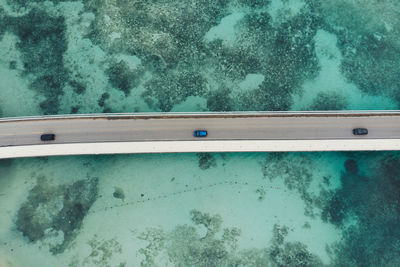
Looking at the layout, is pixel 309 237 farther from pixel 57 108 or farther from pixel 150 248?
pixel 57 108

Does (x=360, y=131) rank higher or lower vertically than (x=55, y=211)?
higher

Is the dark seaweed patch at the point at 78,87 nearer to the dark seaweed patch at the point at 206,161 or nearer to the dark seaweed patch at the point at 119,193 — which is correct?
the dark seaweed patch at the point at 119,193

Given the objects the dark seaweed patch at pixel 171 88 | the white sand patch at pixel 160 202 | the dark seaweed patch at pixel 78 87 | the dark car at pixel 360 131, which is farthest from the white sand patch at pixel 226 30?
the dark car at pixel 360 131

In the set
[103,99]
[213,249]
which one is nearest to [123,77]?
[103,99]

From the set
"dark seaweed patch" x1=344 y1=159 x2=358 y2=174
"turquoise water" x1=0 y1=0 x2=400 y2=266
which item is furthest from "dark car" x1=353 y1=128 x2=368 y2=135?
"dark seaweed patch" x1=344 y1=159 x2=358 y2=174

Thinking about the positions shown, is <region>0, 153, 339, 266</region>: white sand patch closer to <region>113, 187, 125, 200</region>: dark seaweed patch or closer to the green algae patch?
<region>113, 187, 125, 200</region>: dark seaweed patch

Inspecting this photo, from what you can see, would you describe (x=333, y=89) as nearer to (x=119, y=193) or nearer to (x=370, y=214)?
(x=370, y=214)

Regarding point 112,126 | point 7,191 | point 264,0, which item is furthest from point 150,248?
point 264,0
